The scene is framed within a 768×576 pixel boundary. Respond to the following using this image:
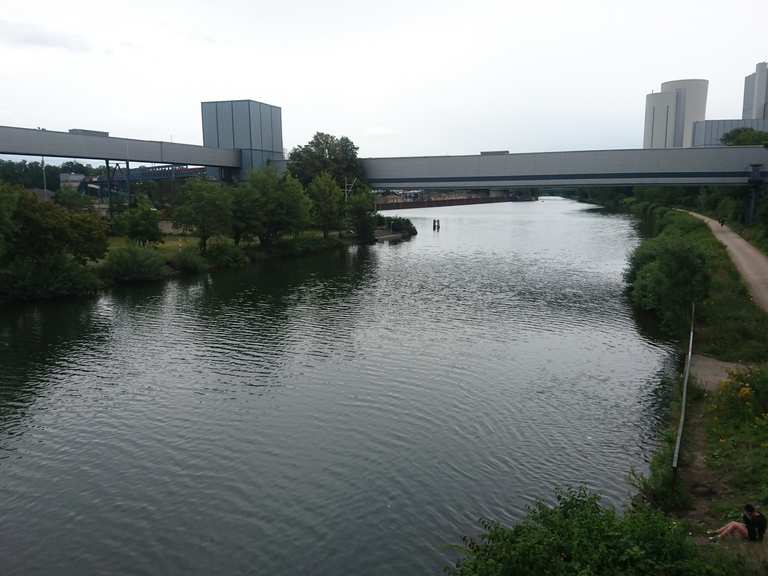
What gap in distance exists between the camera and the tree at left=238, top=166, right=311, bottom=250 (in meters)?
56.2

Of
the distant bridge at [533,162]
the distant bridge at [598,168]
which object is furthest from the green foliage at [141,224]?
the distant bridge at [598,168]

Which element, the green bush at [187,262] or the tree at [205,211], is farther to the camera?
the tree at [205,211]

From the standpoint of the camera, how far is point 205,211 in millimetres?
51094

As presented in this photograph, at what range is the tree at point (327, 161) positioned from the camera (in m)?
77.8

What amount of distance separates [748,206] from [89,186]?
10666 cm

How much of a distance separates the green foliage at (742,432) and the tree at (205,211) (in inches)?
1645

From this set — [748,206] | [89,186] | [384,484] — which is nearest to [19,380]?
[384,484]

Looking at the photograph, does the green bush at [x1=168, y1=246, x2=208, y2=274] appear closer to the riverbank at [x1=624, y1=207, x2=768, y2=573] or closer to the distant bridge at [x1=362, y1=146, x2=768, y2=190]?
the distant bridge at [x1=362, y1=146, x2=768, y2=190]

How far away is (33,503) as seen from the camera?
14414 millimetres

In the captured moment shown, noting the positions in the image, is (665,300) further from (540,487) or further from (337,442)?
(337,442)

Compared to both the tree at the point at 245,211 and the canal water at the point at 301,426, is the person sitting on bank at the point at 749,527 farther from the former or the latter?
the tree at the point at 245,211

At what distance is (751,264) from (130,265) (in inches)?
A: 1611

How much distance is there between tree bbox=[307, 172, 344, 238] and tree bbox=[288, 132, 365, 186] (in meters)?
7.84

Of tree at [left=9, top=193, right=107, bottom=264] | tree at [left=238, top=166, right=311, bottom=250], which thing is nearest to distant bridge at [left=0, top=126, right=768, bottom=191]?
tree at [left=238, top=166, right=311, bottom=250]
